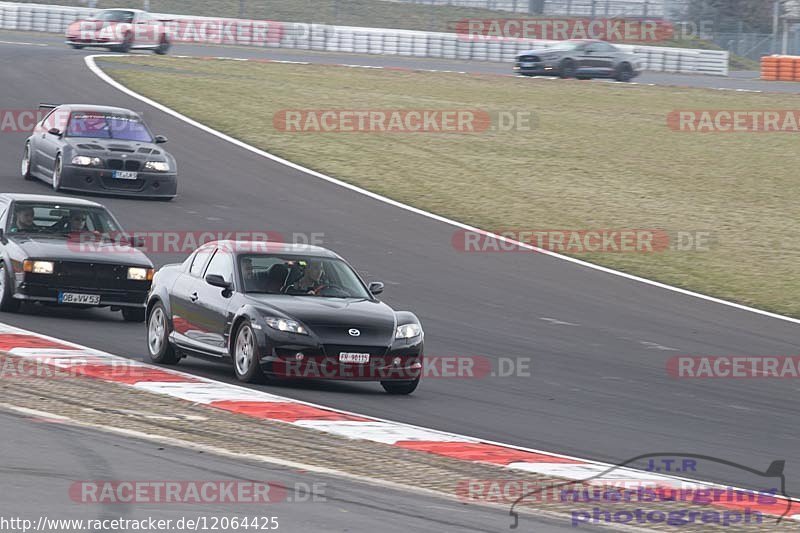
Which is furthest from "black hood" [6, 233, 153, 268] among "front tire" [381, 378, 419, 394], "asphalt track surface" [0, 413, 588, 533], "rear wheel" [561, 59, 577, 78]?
"rear wheel" [561, 59, 577, 78]

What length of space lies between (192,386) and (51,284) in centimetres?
435

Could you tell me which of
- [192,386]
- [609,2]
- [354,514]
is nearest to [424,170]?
[192,386]

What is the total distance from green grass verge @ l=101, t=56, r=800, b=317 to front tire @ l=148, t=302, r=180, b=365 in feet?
32.4

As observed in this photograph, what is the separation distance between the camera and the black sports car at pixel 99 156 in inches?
942

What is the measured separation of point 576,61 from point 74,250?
32.7 meters

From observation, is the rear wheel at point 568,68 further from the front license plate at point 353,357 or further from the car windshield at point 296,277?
the front license plate at point 353,357

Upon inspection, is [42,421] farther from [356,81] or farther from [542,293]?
[356,81]

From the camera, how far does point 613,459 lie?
33.4 ft

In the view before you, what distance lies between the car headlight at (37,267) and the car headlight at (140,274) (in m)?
0.99

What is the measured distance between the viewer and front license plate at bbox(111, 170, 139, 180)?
24.1 meters
